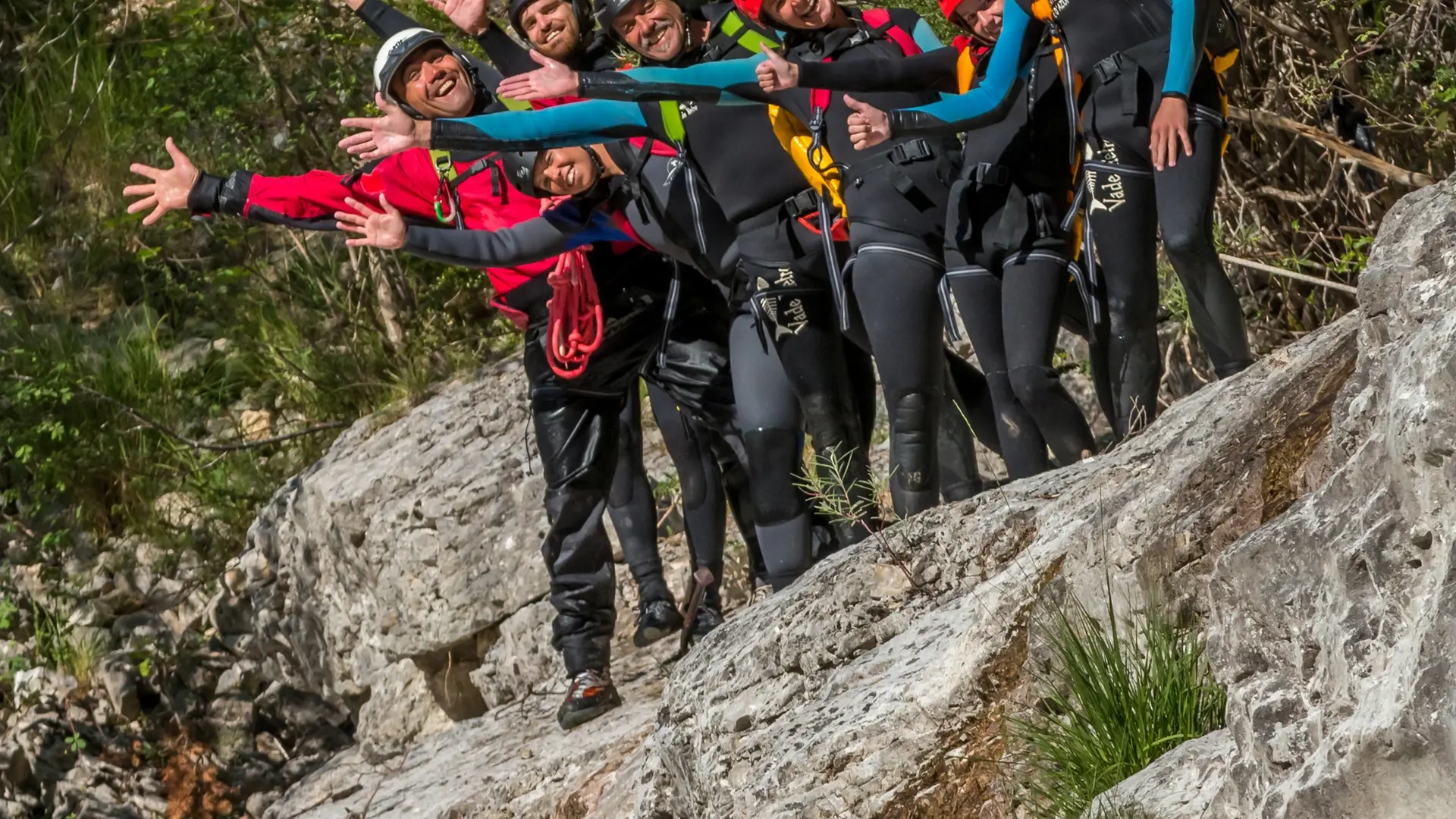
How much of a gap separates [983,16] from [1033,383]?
44.2 inches

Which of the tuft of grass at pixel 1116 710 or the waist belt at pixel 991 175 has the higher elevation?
the waist belt at pixel 991 175

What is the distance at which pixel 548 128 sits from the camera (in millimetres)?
5117

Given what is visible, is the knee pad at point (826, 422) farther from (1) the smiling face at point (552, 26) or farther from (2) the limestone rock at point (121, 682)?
(2) the limestone rock at point (121, 682)

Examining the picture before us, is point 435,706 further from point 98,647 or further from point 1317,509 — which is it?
point 1317,509

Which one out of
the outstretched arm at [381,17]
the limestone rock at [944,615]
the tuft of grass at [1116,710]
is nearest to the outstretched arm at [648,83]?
the limestone rock at [944,615]

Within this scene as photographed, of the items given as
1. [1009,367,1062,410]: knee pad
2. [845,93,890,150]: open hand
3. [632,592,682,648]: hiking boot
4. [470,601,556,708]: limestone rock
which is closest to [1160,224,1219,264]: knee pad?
[1009,367,1062,410]: knee pad

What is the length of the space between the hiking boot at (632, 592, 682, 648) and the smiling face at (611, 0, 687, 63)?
2044mm

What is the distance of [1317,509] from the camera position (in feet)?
8.41

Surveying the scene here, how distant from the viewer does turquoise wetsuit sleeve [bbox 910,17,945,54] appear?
5.09 meters

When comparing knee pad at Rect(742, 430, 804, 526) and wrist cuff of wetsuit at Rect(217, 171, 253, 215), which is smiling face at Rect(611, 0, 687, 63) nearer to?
knee pad at Rect(742, 430, 804, 526)

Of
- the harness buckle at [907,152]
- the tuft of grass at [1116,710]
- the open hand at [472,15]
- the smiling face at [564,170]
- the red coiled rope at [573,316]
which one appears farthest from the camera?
the open hand at [472,15]

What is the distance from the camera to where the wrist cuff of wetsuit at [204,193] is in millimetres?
5793

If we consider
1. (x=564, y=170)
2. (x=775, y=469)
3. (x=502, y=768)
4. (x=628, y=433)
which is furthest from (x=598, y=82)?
(x=502, y=768)

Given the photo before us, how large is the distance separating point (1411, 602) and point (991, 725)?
113cm
